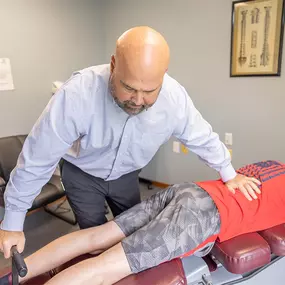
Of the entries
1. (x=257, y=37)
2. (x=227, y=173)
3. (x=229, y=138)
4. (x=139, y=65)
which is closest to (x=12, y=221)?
(x=139, y=65)

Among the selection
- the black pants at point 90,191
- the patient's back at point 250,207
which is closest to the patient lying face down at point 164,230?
the patient's back at point 250,207

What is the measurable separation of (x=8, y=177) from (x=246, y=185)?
1913 millimetres

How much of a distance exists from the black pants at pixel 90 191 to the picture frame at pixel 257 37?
158 cm

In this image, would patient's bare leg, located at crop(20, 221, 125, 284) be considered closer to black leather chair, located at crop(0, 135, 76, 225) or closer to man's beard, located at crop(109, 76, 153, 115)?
man's beard, located at crop(109, 76, 153, 115)

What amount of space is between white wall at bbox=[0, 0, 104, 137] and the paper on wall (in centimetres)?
4

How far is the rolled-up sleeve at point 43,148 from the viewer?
972mm

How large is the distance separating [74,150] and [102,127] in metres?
0.21

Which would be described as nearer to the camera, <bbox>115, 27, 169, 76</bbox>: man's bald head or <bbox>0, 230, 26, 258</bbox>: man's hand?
<bbox>115, 27, 169, 76</bbox>: man's bald head

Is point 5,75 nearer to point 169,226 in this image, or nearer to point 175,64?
point 175,64

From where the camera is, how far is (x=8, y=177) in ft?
7.80

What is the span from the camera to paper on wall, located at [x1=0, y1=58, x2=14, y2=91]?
8.24ft

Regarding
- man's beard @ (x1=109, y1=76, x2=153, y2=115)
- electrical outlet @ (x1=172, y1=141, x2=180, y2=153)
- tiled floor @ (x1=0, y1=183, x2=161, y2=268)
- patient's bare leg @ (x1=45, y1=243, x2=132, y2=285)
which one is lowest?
tiled floor @ (x1=0, y1=183, x2=161, y2=268)

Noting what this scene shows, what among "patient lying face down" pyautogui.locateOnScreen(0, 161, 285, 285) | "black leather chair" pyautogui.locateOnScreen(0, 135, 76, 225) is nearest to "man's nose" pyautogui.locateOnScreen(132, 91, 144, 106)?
"patient lying face down" pyautogui.locateOnScreen(0, 161, 285, 285)

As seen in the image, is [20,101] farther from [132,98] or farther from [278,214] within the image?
[278,214]
